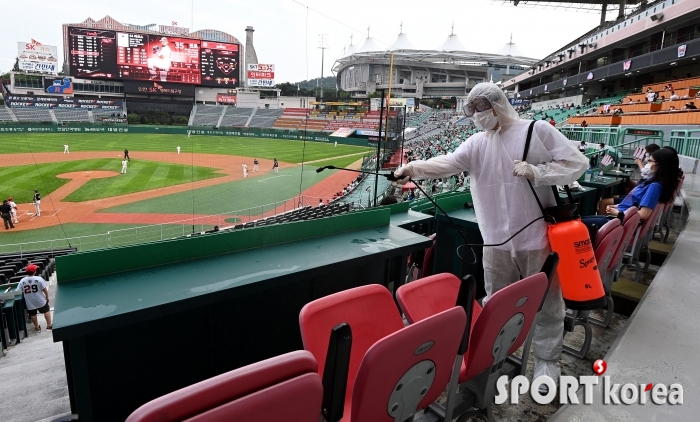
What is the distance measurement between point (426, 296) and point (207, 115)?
8.35 meters

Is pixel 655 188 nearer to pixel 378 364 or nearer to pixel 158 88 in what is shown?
pixel 378 364


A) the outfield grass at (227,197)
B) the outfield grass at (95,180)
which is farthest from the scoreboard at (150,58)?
the outfield grass at (227,197)

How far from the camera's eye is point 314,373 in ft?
2.85

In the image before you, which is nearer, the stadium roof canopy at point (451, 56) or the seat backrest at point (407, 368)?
the seat backrest at point (407, 368)

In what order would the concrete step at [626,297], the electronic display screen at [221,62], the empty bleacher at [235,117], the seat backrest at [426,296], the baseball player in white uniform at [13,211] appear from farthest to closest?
1. the empty bleacher at [235,117]
2. the baseball player in white uniform at [13,211]
3. the electronic display screen at [221,62]
4. the concrete step at [626,297]
5. the seat backrest at [426,296]

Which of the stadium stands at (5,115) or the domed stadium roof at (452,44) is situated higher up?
the domed stadium roof at (452,44)

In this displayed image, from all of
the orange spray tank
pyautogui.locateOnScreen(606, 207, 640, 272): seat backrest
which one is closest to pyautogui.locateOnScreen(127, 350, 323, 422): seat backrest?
the orange spray tank

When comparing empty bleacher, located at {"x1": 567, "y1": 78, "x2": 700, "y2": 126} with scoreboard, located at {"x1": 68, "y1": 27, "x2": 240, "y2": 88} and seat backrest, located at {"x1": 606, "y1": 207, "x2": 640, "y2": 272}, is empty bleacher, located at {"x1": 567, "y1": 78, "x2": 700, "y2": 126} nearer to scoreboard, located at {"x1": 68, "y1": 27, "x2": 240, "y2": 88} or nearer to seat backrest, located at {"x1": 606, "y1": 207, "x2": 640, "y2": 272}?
seat backrest, located at {"x1": 606, "y1": 207, "x2": 640, "y2": 272}

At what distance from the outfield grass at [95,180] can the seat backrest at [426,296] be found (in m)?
10.2

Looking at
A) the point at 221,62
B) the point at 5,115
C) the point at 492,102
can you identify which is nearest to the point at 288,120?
the point at 221,62

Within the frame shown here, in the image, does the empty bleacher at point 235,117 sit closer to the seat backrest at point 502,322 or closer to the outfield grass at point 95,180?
the outfield grass at point 95,180

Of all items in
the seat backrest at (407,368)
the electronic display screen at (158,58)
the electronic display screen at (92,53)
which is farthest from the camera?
the electronic display screen at (158,58)

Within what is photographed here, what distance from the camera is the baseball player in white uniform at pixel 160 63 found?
8.08 m

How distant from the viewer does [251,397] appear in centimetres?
77
